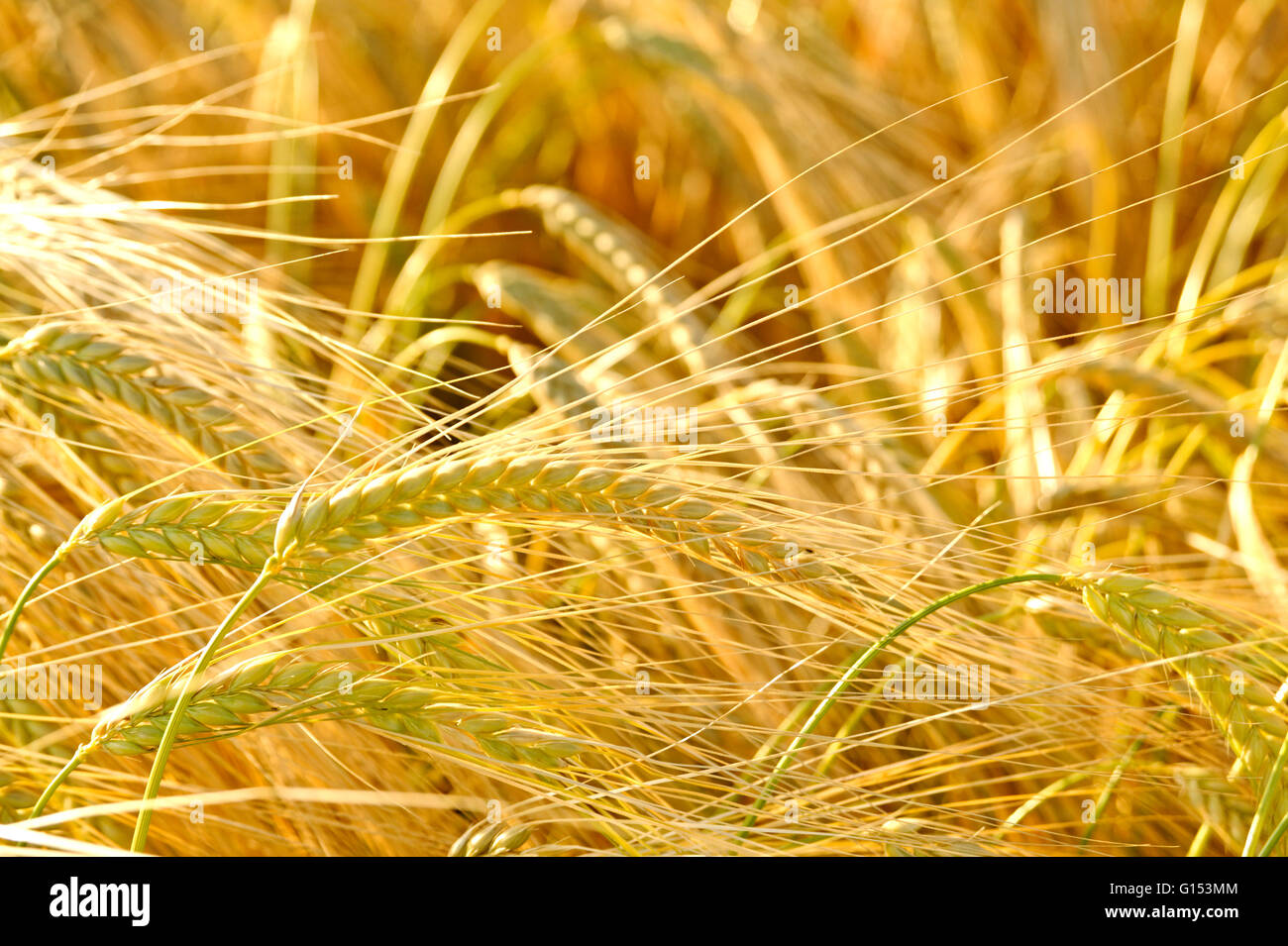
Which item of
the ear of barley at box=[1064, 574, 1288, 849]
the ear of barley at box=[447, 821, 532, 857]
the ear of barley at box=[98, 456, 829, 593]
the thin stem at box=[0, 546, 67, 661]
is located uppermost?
the ear of barley at box=[98, 456, 829, 593]

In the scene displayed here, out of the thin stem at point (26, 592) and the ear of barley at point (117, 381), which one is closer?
the thin stem at point (26, 592)

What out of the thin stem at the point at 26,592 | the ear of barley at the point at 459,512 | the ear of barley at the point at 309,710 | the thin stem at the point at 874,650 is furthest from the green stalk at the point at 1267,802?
the thin stem at the point at 26,592

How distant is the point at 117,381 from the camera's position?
26.2 inches

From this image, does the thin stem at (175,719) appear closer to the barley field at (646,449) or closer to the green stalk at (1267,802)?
the barley field at (646,449)

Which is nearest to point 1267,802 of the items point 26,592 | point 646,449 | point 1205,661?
point 1205,661

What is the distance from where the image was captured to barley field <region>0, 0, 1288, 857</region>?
570mm

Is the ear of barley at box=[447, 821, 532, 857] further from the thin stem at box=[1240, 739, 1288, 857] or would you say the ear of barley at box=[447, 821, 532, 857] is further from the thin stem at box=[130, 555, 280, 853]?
the thin stem at box=[1240, 739, 1288, 857]

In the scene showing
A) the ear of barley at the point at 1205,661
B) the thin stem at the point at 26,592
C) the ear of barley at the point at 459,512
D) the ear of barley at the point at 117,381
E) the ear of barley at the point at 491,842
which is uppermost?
the ear of barley at the point at 117,381

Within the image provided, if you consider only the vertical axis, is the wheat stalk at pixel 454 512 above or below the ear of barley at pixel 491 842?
above

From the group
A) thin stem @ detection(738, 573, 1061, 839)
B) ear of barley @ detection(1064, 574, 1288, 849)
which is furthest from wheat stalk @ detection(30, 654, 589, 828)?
ear of barley @ detection(1064, 574, 1288, 849)

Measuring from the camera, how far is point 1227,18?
1.54 m

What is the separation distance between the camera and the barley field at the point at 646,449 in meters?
0.57

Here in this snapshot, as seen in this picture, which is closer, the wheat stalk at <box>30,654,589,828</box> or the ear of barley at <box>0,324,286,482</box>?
the wheat stalk at <box>30,654,589,828</box>
